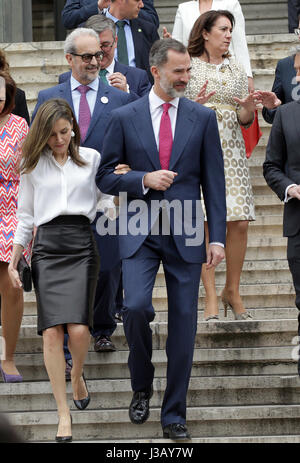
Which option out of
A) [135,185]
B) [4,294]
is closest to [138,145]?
[135,185]

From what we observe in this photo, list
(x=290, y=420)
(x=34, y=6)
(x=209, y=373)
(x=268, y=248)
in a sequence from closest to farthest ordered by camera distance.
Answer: (x=290, y=420), (x=209, y=373), (x=268, y=248), (x=34, y=6)

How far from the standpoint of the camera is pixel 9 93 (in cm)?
595

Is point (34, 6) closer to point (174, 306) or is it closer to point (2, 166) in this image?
point (2, 166)

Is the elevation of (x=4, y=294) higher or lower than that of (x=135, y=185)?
lower

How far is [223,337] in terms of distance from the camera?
599cm

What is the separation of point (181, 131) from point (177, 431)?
1.51 m

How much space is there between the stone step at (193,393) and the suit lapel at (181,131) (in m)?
1.32

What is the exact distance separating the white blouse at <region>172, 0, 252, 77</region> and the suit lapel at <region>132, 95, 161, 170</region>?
2.13m

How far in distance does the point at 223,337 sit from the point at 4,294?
4.32 feet

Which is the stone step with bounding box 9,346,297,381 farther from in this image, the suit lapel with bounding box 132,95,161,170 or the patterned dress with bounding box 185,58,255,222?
the suit lapel with bounding box 132,95,161,170

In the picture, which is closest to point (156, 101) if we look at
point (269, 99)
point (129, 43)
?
point (269, 99)

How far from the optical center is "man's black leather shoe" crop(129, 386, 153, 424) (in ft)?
16.8

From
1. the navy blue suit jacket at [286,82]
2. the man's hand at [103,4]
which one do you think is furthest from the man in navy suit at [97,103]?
the man's hand at [103,4]

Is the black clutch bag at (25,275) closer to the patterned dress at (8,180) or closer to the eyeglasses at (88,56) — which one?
the patterned dress at (8,180)
